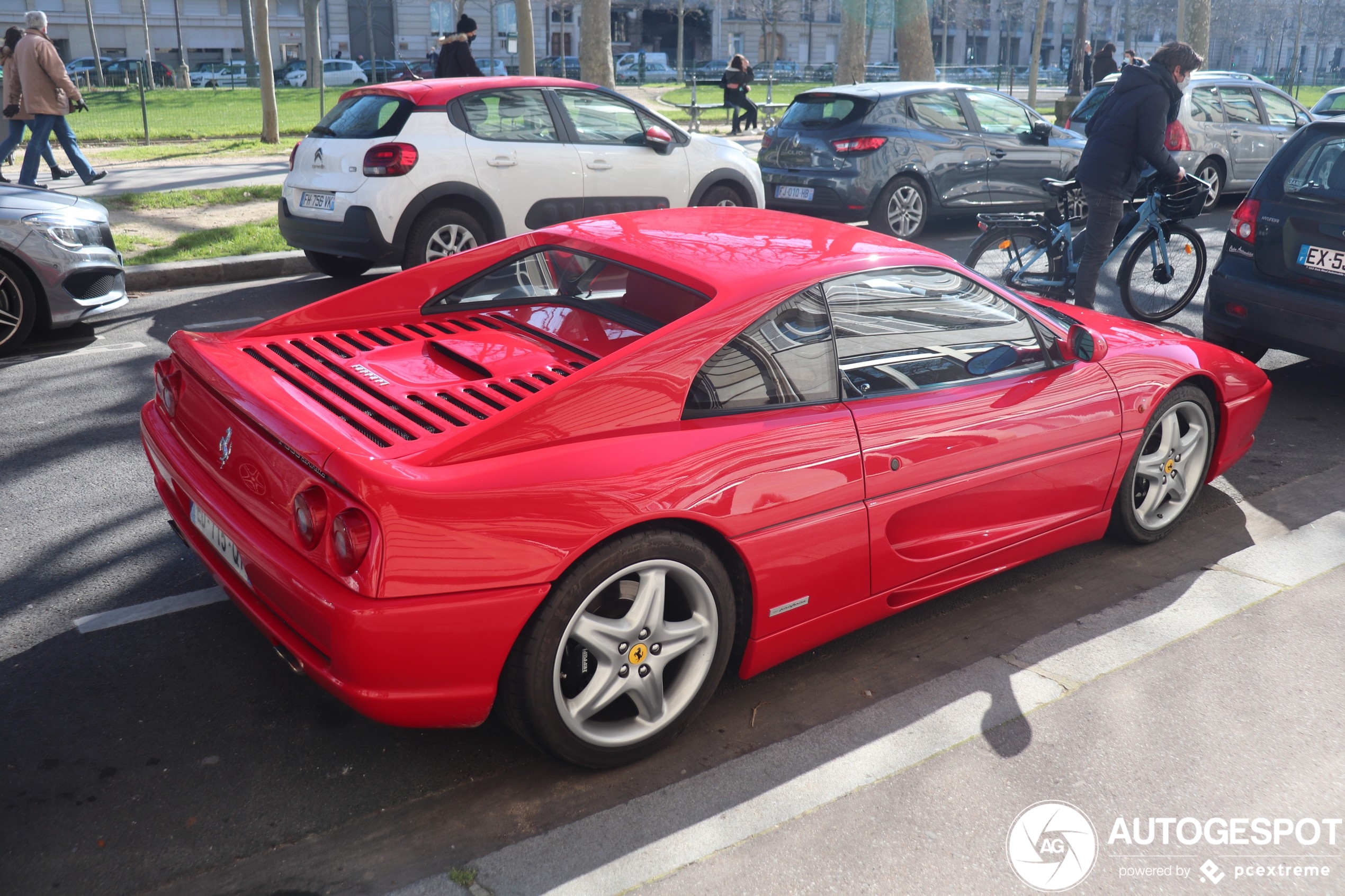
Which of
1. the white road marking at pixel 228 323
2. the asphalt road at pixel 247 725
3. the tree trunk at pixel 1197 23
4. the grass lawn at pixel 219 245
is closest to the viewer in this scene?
the asphalt road at pixel 247 725

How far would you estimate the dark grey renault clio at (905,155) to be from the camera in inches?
429

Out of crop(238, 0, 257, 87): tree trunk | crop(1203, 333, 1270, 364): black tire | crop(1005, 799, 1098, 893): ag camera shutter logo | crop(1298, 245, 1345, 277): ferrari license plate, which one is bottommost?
crop(1005, 799, 1098, 893): ag camera shutter logo

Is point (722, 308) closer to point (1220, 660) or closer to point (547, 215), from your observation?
point (1220, 660)

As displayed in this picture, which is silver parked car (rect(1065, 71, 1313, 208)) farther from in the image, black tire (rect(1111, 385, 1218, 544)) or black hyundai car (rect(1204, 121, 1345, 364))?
black tire (rect(1111, 385, 1218, 544))

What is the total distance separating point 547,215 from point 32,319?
12.0ft

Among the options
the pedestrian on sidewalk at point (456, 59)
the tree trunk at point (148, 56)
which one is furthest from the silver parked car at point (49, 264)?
the tree trunk at point (148, 56)

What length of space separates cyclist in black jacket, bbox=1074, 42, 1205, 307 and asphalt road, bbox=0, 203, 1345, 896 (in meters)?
2.78

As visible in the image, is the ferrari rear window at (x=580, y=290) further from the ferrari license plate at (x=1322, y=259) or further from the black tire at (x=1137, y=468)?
the ferrari license plate at (x=1322, y=259)

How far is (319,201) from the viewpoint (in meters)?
8.34

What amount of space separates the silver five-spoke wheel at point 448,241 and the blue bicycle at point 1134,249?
3711 mm

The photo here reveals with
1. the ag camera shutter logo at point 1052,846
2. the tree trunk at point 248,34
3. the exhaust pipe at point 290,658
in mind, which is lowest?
the ag camera shutter logo at point 1052,846

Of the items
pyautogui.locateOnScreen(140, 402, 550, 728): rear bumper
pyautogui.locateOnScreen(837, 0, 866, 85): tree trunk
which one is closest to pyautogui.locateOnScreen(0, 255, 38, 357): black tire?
pyautogui.locateOnScreen(140, 402, 550, 728): rear bumper

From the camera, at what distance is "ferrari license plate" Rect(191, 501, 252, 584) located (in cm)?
292

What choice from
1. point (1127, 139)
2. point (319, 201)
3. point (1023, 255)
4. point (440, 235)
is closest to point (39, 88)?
point (319, 201)
